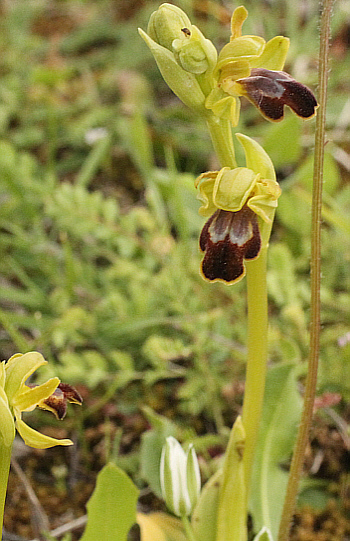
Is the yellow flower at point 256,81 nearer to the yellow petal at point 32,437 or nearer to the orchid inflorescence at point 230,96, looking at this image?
the orchid inflorescence at point 230,96

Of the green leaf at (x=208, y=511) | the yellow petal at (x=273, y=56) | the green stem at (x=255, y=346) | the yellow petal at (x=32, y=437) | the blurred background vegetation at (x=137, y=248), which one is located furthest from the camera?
the blurred background vegetation at (x=137, y=248)

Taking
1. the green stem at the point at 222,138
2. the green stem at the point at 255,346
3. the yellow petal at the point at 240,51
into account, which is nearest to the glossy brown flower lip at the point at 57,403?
the green stem at the point at 255,346

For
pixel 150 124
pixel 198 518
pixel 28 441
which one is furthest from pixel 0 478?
pixel 150 124

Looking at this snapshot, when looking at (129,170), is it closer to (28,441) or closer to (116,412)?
(116,412)

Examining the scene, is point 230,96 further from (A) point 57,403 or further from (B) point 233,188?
(A) point 57,403

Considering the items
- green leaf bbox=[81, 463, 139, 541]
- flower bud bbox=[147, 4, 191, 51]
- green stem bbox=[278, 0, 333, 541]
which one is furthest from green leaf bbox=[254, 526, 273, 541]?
flower bud bbox=[147, 4, 191, 51]
